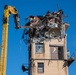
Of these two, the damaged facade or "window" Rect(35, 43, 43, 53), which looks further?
"window" Rect(35, 43, 43, 53)

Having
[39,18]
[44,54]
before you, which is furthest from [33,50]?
[39,18]

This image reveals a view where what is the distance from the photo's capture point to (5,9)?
66438mm

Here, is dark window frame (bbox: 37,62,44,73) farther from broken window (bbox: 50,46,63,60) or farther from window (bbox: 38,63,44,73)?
broken window (bbox: 50,46,63,60)

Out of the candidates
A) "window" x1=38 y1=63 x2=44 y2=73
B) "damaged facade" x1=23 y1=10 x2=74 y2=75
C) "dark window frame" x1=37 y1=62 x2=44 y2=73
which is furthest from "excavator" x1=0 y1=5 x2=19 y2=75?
"window" x1=38 y1=63 x2=44 y2=73

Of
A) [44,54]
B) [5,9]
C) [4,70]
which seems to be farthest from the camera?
[44,54]

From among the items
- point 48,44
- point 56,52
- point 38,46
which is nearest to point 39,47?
point 38,46

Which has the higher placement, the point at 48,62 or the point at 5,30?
the point at 5,30

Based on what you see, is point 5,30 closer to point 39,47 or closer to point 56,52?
point 39,47

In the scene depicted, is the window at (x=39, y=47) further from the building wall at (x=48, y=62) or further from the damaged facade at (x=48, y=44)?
the building wall at (x=48, y=62)

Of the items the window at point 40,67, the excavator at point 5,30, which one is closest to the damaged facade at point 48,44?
the window at point 40,67

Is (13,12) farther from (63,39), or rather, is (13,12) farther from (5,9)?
(63,39)

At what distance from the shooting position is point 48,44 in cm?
7150

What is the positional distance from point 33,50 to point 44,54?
Answer: 2.11 m

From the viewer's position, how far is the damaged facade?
69875 millimetres
